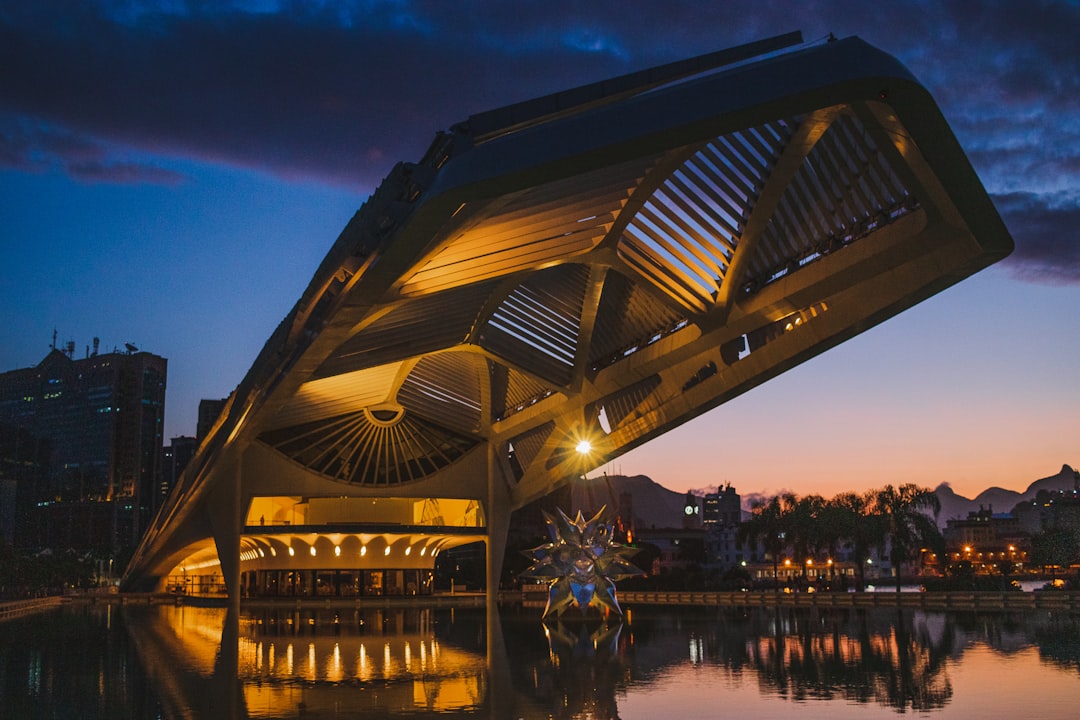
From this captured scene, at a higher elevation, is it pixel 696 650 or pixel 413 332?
pixel 413 332

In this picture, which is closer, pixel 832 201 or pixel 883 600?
pixel 832 201

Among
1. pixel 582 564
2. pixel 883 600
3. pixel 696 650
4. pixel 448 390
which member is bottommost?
pixel 696 650

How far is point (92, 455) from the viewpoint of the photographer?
553 feet

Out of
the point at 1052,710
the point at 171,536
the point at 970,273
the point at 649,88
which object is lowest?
the point at 1052,710

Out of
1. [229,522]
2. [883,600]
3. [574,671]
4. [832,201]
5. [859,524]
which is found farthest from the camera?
[859,524]

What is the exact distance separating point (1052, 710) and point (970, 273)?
49.6 feet

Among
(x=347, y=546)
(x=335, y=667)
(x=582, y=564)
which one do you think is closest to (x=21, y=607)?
(x=347, y=546)

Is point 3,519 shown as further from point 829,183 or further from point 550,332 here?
point 829,183

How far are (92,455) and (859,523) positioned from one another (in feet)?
471

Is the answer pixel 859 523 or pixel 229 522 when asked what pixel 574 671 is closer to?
pixel 229 522

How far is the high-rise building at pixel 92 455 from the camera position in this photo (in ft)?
532

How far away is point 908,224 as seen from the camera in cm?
2327

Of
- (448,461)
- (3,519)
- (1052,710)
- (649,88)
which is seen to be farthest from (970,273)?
(3,519)

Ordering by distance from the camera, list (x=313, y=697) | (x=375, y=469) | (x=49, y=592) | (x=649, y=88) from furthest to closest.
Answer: (x=49, y=592), (x=375, y=469), (x=649, y=88), (x=313, y=697)
